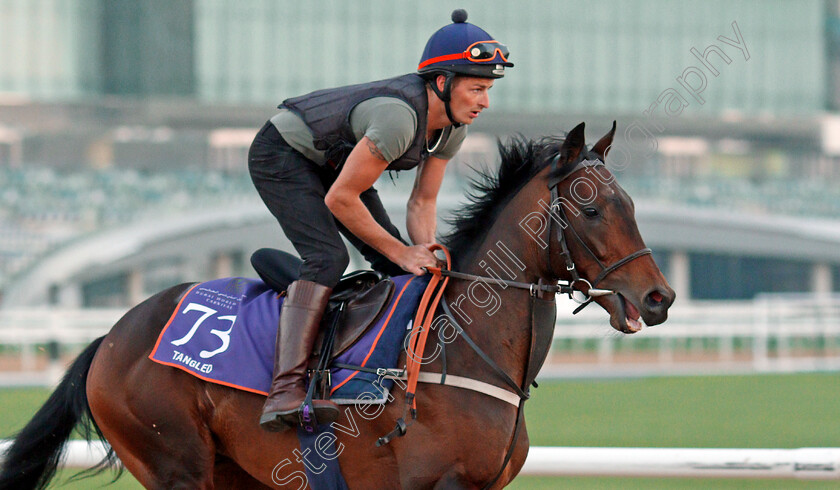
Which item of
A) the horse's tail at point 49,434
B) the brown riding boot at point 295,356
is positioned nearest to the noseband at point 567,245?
the brown riding boot at point 295,356

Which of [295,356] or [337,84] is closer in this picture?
[295,356]

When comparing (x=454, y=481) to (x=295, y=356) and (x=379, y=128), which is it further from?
(x=379, y=128)

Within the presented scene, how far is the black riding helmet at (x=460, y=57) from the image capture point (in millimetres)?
3451

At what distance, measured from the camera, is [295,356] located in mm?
3436

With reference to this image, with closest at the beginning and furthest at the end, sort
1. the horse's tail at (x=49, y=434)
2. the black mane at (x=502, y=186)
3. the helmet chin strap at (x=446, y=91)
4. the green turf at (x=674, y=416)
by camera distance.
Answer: the helmet chin strap at (x=446, y=91)
the black mane at (x=502, y=186)
the horse's tail at (x=49, y=434)
the green turf at (x=674, y=416)

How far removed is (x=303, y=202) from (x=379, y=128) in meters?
0.46

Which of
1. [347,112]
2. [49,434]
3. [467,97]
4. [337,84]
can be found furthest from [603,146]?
[337,84]

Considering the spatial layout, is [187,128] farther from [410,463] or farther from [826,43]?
[410,463]

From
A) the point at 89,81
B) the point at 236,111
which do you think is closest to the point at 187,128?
the point at 236,111

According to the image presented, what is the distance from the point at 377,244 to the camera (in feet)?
11.5

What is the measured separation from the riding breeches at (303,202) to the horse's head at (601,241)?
2.13ft

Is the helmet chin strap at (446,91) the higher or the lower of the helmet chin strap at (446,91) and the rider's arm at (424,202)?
the higher

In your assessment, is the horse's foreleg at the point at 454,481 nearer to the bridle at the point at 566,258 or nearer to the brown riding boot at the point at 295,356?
the brown riding boot at the point at 295,356

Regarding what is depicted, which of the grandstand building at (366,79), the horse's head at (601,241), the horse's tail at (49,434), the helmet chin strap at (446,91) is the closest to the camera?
the horse's head at (601,241)
